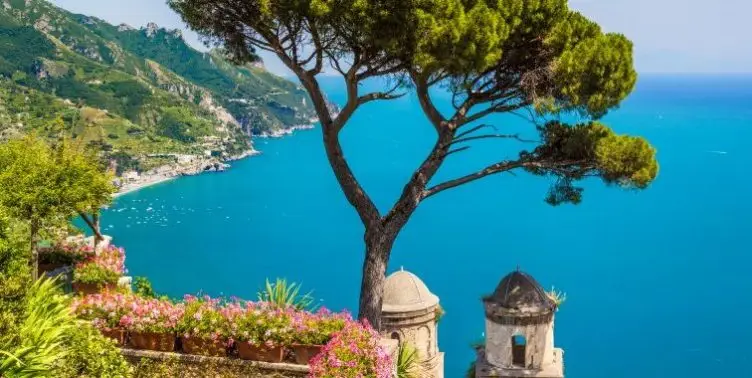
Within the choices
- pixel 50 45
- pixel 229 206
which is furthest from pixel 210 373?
pixel 50 45

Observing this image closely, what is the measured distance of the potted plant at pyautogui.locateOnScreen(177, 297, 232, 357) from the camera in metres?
6.31

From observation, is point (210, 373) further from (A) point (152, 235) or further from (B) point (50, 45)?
(B) point (50, 45)

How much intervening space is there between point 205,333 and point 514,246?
83.6m

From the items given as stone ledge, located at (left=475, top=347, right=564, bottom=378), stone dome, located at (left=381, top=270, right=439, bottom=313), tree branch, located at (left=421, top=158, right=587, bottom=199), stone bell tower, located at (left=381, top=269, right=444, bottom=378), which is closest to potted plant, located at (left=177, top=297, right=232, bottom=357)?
tree branch, located at (left=421, top=158, right=587, bottom=199)

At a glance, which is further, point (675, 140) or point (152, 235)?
point (675, 140)

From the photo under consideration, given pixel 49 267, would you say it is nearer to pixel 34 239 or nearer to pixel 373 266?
pixel 34 239

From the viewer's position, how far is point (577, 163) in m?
8.52

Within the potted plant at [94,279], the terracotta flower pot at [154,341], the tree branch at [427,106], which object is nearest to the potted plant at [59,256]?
the potted plant at [94,279]

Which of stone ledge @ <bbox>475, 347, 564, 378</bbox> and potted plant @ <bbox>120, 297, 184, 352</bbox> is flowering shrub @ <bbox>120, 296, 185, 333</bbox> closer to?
potted plant @ <bbox>120, 297, 184, 352</bbox>

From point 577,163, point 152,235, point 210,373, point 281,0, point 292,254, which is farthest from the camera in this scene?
point 152,235

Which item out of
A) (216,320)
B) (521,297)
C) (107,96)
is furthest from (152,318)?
(107,96)

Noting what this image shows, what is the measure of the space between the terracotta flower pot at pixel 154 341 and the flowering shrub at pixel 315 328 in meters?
1.18

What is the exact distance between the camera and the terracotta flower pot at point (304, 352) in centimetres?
615

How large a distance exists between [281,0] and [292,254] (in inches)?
3243
